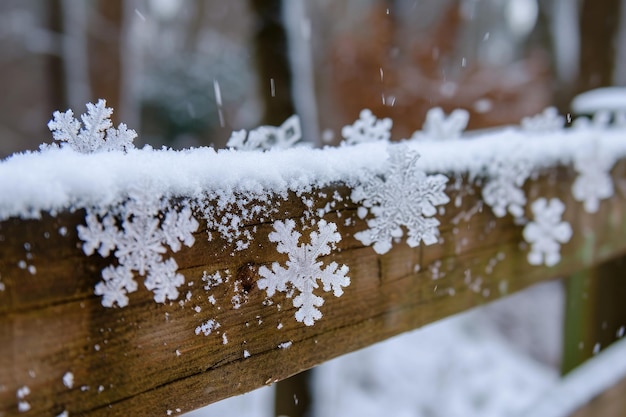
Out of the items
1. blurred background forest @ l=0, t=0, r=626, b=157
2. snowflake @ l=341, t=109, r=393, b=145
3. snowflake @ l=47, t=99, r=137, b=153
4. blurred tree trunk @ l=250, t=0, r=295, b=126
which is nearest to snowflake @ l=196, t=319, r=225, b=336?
snowflake @ l=47, t=99, r=137, b=153

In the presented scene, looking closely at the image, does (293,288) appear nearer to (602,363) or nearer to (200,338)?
(200,338)

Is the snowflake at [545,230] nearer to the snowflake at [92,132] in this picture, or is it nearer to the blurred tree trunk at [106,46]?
the snowflake at [92,132]

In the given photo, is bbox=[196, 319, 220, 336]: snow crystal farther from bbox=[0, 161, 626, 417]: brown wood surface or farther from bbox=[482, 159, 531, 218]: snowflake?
bbox=[482, 159, 531, 218]: snowflake

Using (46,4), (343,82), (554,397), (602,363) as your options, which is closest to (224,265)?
(554,397)

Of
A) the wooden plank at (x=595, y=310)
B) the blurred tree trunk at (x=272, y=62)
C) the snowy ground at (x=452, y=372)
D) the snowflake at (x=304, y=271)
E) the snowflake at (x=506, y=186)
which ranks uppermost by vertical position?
the blurred tree trunk at (x=272, y=62)

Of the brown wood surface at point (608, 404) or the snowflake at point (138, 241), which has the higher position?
the snowflake at point (138, 241)

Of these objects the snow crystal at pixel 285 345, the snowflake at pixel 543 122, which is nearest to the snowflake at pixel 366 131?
the snow crystal at pixel 285 345

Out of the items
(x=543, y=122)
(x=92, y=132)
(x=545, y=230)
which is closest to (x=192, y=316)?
(x=92, y=132)
